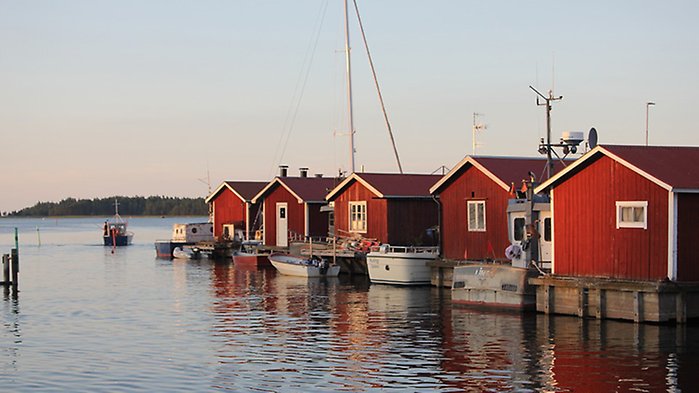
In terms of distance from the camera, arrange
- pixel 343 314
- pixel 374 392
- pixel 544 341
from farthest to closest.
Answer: pixel 343 314 → pixel 544 341 → pixel 374 392

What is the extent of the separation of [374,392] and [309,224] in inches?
1580

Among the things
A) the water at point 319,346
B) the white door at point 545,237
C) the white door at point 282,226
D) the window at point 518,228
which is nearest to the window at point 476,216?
the water at point 319,346

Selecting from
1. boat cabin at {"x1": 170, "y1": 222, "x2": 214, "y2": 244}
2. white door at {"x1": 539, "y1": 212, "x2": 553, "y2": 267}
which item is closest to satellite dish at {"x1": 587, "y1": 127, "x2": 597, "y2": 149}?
white door at {"x1": 539, "y1": 212, "x2": 553, "y2": 267}

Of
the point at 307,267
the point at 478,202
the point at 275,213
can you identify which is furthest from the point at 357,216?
the point at 275,213

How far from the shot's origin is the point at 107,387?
72.7 ft

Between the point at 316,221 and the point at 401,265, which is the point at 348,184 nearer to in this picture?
the point at 316,221

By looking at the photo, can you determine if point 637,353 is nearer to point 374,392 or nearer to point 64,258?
point 374,392

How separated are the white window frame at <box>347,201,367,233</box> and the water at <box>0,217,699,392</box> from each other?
9.34 m

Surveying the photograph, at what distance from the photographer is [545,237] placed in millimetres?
34750

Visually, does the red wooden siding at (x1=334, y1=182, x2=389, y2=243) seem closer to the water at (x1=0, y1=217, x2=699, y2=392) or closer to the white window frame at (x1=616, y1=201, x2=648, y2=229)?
the water at (x1=0, y1=217, x2=699, y2=392)

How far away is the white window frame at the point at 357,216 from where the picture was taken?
52469mm

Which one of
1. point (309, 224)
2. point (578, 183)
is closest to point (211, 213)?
point (309, 224)

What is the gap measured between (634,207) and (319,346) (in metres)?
9.86

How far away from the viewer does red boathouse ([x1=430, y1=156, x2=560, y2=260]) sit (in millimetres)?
41188
